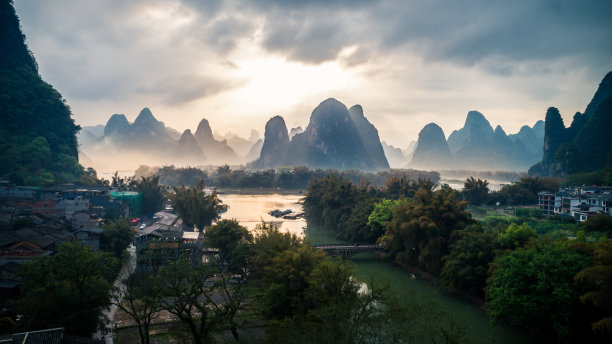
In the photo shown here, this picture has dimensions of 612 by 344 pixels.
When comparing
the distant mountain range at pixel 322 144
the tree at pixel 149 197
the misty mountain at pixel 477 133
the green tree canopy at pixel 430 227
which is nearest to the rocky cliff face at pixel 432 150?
the misty mountain at pixel 477 133

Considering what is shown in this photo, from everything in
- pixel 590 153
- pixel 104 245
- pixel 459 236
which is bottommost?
pixel 104 245

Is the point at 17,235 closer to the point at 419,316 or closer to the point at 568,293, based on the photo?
the point at 419,316

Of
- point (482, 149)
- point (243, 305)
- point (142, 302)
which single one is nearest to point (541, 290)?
point (243, 305)

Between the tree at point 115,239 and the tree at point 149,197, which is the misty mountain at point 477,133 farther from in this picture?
the tree at point 115,239

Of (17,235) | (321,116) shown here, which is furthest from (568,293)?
A: (321,116)

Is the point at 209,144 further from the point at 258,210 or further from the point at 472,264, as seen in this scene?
the point at 472,264
